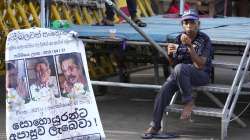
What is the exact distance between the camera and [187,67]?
7.72 m

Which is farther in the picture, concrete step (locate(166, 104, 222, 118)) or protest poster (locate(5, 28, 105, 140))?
concrete step (locate(166, 104, 222, 118))

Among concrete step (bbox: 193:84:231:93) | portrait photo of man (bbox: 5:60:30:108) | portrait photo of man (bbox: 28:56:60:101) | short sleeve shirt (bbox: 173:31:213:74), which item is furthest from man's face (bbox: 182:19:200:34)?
portrait photo of man (bbox: 5:60:30:108)

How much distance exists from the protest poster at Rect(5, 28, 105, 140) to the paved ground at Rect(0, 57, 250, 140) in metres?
1.86

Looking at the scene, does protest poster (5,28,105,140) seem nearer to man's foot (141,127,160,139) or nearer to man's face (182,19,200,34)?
man's foot (141,127,160,139)

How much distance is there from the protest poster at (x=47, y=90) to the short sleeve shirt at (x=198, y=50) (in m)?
2.04

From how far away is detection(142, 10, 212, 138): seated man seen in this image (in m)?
7.69

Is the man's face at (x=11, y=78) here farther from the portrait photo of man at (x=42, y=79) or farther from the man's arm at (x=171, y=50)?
the man's arm at (x=171, y=50)

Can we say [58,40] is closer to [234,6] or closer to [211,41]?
[211,41]

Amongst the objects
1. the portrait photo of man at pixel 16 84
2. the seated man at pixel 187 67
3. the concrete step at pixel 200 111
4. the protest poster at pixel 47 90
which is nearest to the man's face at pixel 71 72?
the protest poster at pixel 47 90

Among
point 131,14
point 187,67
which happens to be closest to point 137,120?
point 187,67

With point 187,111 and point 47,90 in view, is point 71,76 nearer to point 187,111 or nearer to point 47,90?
point 47,90

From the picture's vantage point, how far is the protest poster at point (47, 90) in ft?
19.5

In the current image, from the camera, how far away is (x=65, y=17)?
11828 millimetres

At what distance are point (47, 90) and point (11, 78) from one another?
0.36 meters
